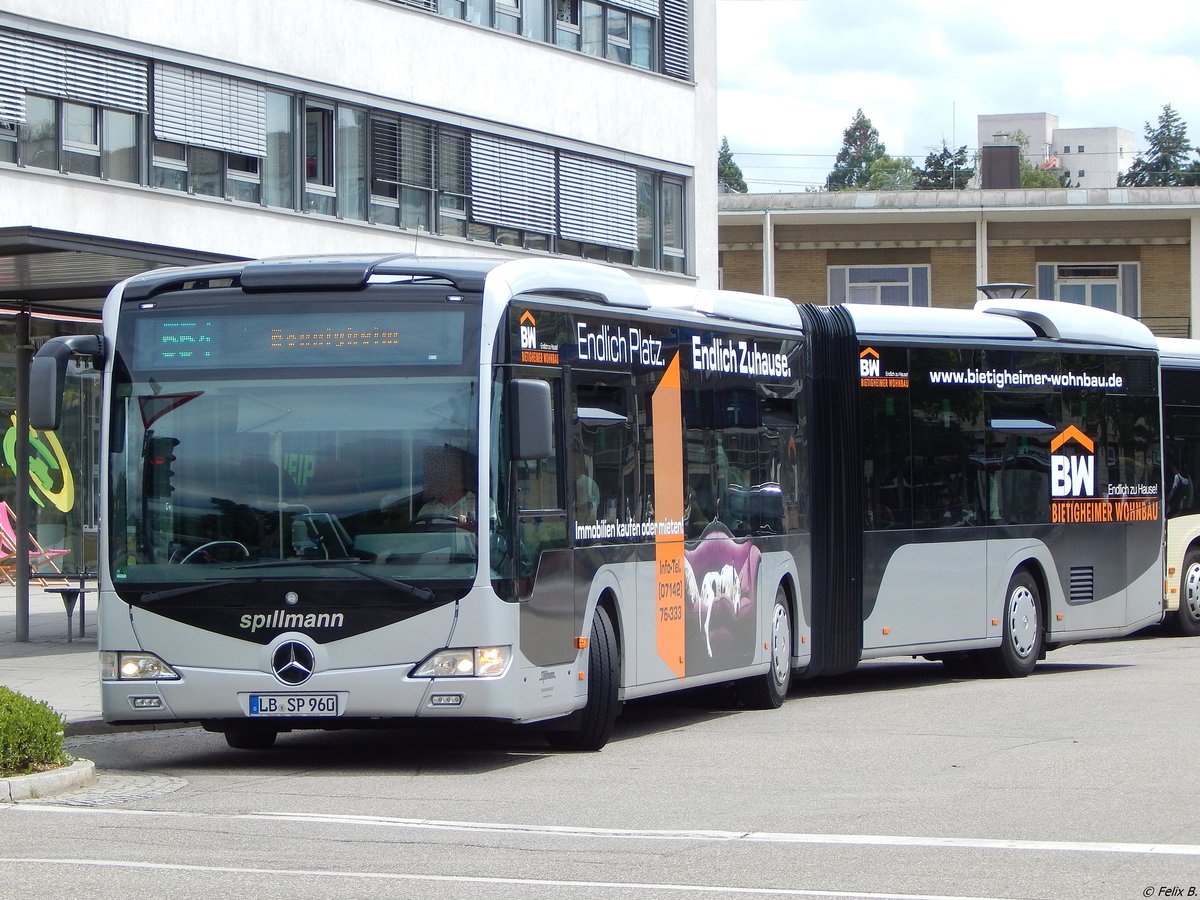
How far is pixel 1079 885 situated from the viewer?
7.79 meters

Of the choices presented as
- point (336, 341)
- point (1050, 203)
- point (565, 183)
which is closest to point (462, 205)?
point (565, 183)

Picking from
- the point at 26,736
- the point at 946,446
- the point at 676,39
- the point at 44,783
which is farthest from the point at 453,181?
the point at 44,783

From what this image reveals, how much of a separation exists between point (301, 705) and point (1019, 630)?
927 cm

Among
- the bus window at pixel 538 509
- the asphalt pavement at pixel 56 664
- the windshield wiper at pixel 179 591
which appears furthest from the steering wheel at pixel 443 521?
the asphalt pavement at pixel 56 664

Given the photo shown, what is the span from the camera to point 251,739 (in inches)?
529

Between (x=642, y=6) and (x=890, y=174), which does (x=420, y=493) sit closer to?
(x=642, y=6)

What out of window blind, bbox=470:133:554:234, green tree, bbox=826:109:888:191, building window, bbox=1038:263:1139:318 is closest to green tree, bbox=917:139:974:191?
green tree, bbox=826:109:888:191

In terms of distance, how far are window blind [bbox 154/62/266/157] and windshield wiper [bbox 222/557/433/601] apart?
1502cm

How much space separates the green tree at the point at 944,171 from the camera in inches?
4843

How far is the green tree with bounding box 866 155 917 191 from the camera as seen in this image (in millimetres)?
157000

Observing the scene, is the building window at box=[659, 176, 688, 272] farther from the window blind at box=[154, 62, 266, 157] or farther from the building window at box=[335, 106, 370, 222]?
the window blind at box=[154, 62, 266, 157]

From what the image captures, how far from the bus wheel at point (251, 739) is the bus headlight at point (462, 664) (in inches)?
89.1

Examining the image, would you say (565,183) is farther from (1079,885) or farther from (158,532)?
(1079,885)

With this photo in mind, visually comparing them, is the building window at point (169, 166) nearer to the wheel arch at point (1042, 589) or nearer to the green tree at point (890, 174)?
the wheel arch at point (1042, 589)
